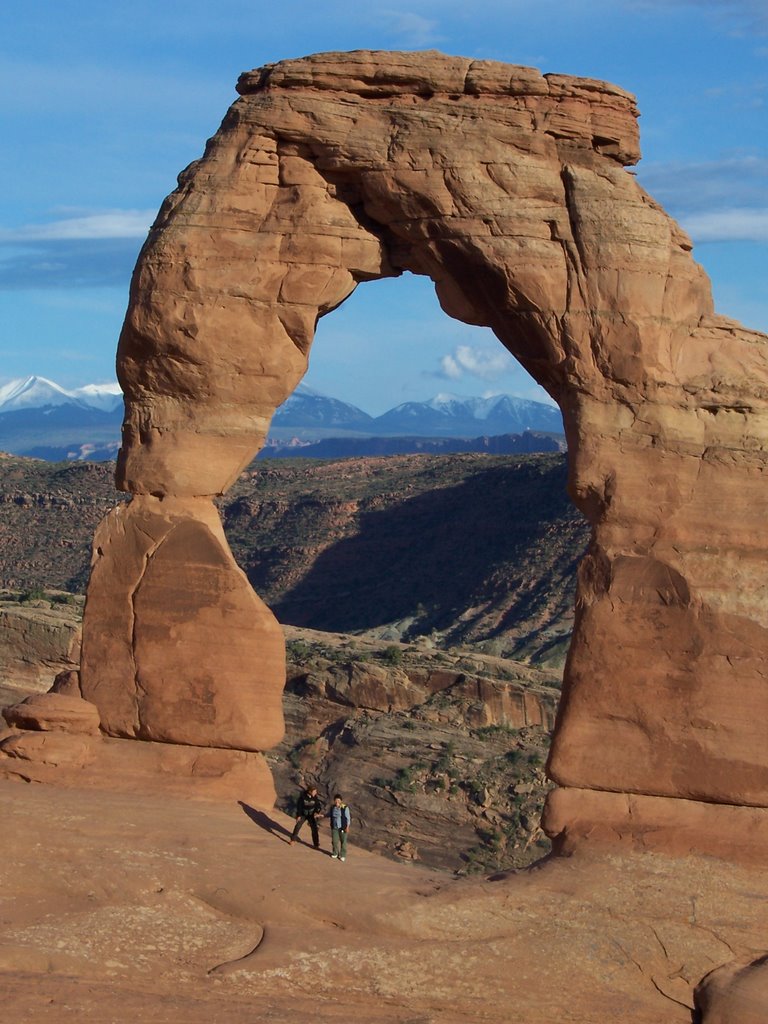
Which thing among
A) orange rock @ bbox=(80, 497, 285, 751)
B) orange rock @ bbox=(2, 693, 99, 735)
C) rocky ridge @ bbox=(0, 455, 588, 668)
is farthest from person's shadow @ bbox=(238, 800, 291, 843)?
rocky ridge @ bbox=(0, 455, 588, 668)

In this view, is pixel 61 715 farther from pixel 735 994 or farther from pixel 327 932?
pixel 735 994

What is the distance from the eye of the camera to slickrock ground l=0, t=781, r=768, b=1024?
1456cm

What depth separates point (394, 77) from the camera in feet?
61.9

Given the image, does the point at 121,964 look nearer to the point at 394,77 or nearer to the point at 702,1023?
the point at 702,1023

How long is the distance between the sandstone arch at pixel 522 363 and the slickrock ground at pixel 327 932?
4.54 ft

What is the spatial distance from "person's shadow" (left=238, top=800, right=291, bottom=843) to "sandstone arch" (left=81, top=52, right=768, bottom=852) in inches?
33.0

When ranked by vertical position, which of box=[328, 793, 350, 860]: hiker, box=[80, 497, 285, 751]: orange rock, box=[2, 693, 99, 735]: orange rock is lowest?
box=[328, 793, 350, 860]: hiker

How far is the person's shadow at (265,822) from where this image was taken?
18859 millimetres

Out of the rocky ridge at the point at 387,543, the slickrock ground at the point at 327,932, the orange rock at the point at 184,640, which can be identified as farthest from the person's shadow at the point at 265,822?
the rocky ridge at the point at 387,543

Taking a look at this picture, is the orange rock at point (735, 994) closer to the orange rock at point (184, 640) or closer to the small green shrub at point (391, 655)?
the orange rock at point (184, 640)

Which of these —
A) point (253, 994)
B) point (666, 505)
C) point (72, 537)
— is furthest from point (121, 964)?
point (72, 537)

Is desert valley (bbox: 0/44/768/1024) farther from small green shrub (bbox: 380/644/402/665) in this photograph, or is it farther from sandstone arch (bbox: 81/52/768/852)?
small green shrub (bbox: 380/644/402/665)

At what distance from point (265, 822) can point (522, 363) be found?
6.24 metres

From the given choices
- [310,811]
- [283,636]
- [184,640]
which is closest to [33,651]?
[184,640]
